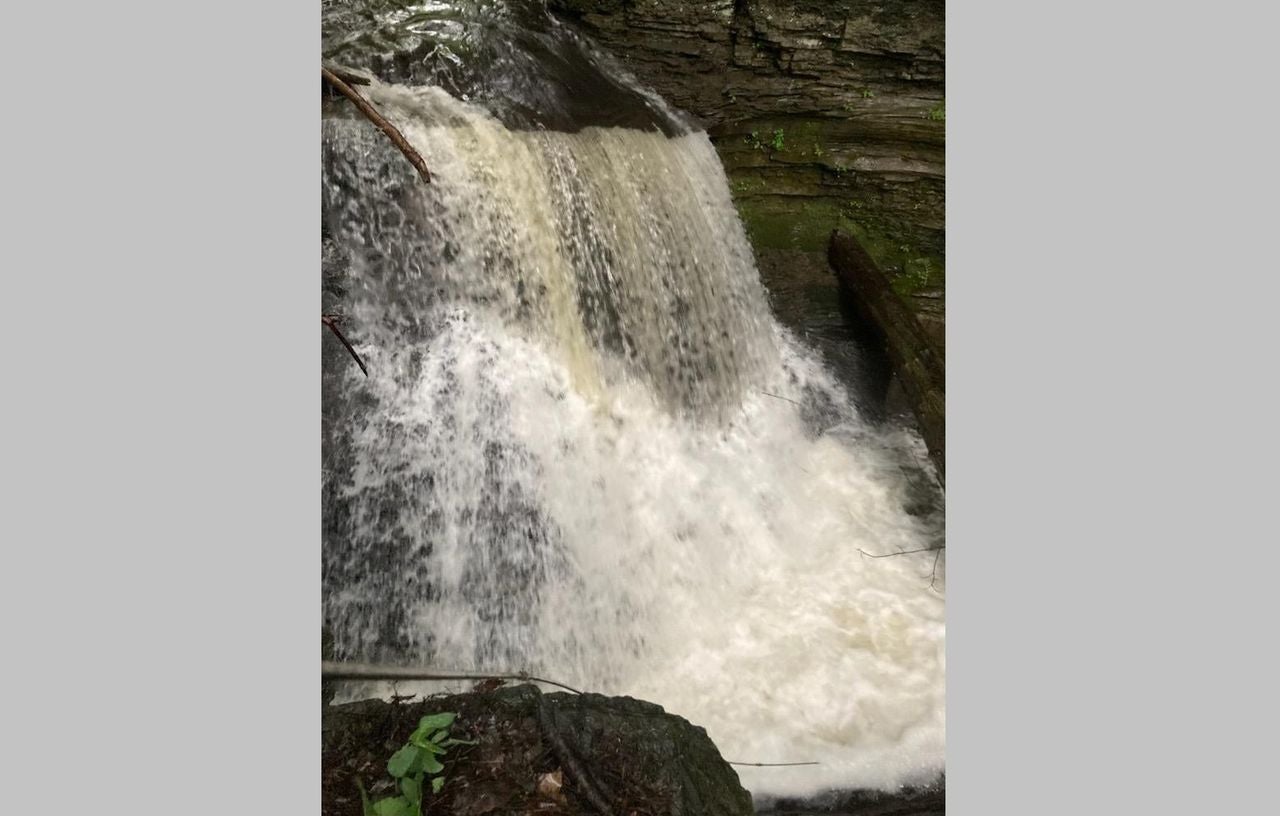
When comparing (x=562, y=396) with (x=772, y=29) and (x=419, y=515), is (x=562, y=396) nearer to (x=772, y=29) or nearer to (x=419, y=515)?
(x=419, y=515)

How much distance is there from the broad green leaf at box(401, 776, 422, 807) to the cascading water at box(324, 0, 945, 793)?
1.18 meters

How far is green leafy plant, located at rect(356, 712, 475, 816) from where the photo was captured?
6.81ft

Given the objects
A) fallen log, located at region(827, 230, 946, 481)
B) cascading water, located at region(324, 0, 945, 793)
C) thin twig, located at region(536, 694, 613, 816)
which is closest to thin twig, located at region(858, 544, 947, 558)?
cascading water, located at region(324, 0, 945, 793)

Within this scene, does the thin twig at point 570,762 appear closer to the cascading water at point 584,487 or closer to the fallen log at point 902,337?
the cascading water at point 584,487

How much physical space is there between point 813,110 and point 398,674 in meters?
4.63

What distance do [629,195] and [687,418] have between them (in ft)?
4.14

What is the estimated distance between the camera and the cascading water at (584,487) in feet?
11.1

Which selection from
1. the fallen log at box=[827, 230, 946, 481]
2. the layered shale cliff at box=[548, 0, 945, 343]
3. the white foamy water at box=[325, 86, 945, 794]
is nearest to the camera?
the white foamy water at box=[325, 86, 945, 794]

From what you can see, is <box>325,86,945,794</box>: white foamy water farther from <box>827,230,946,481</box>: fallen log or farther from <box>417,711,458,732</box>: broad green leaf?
<box>417,711,458,732</box>: broad green leaf

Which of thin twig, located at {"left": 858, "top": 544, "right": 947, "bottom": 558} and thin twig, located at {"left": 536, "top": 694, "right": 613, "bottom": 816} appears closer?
thin twig, located at {"left": 536, "top": 694, "right": 613, "bottom": 816}

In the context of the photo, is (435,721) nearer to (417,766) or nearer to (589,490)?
(417,766)

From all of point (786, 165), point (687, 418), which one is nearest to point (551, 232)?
point (687, 418)

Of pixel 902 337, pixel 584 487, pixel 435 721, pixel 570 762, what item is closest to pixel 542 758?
pixel 570 762

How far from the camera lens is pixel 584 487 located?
12.7ft
